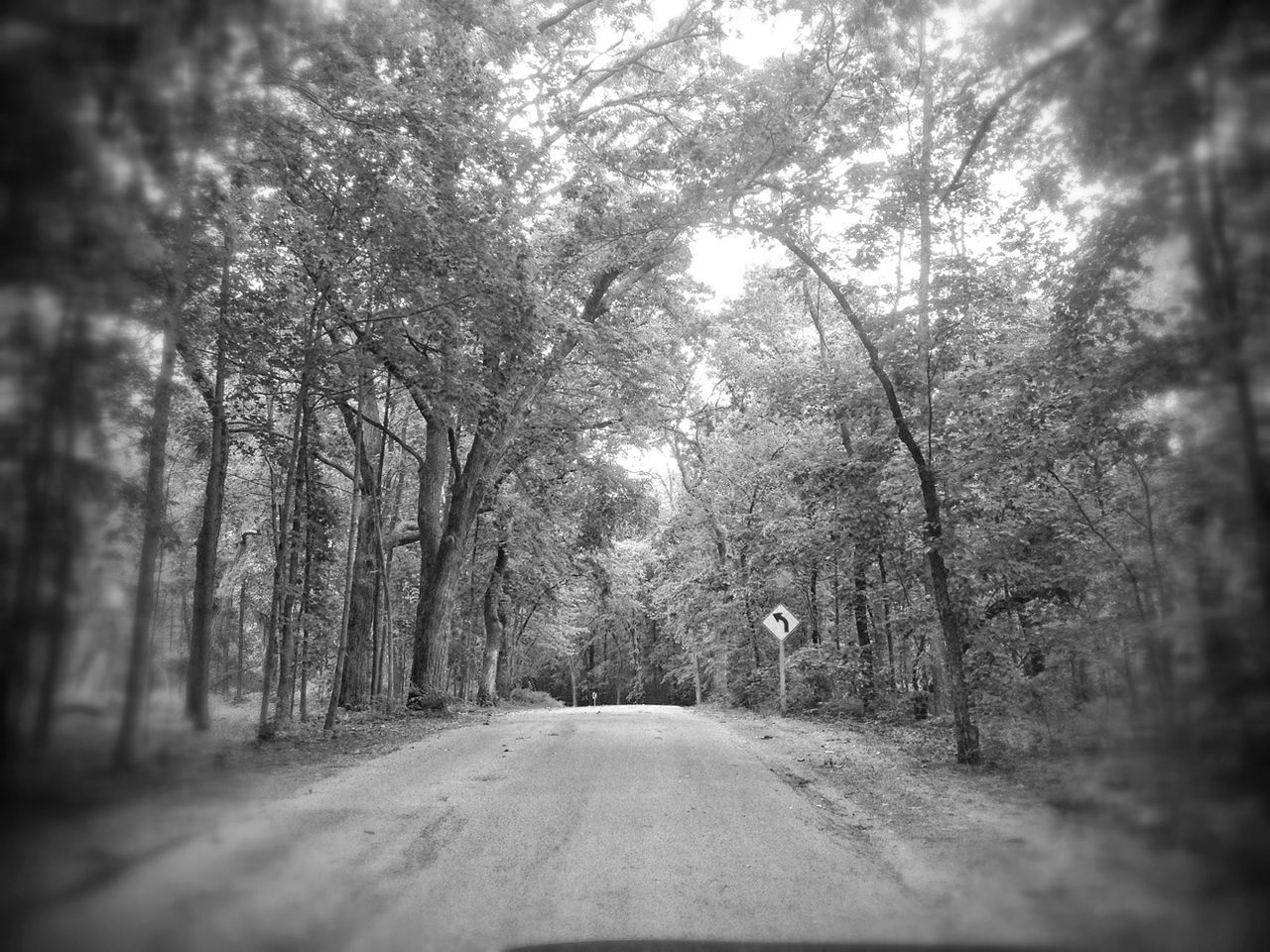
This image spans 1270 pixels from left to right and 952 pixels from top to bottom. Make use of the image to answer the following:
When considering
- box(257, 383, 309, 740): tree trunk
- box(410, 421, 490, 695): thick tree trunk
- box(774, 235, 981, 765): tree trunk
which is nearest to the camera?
box(774, 235, 981, 765): tree trunk

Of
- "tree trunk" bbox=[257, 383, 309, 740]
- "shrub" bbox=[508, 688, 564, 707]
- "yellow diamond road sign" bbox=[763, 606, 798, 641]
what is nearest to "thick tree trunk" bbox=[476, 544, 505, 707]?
"shrub" bbox=[508, 688, 564, 707]

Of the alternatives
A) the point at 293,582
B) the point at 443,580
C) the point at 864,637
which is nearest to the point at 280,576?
the point at 293,582

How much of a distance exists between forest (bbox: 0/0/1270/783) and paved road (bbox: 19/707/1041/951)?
167mm

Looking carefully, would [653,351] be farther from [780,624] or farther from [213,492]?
[213,492]

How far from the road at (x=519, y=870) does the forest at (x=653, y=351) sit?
164 millimetres

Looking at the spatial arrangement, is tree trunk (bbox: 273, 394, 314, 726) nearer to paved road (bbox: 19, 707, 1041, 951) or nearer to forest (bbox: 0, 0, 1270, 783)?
forest (bbox: 0, 0, 1270, 783)

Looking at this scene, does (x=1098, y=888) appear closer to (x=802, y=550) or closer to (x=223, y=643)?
(x=802, y=550)

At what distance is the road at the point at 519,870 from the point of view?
70 centimetres

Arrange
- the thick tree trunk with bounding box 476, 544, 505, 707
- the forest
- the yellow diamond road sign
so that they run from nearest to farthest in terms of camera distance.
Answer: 1. the forest
2. the yellow diamond road sign
3. the thick tree trunk with bounding box 476, 544, 505, 707

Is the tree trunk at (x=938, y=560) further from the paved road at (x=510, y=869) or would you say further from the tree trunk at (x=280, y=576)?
the tree trunk at (x=280, y=576)

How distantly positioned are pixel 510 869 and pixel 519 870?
6 cm

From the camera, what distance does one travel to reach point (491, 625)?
2969 centimetres

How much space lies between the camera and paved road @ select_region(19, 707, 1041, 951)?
0.70 metres

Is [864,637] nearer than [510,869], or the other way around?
[510,869]
